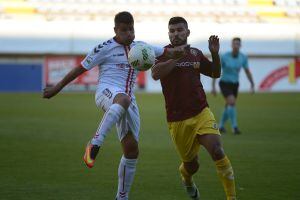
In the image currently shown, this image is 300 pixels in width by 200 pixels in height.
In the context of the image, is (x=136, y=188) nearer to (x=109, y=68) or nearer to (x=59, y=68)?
(x=109, y=68)

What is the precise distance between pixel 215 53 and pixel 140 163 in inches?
158

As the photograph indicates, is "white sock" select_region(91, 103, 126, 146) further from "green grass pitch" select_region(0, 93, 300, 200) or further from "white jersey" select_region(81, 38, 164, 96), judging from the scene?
"green grass pitch" select_region(0, 93, 300, 200)

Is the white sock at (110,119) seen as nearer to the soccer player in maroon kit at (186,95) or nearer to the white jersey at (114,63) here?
the white jersey at (114,63)

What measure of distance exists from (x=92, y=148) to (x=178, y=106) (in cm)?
121

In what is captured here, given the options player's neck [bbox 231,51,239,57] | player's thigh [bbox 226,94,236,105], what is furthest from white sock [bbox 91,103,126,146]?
player's neck [bbox 231,51,239,57]

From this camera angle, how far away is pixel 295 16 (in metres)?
48.6

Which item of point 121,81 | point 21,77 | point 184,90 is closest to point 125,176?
point 121,81

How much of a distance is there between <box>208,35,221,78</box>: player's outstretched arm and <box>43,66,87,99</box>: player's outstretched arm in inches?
56.9

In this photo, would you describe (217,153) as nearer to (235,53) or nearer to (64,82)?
(64,82)

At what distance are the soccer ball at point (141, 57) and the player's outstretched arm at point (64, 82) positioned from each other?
1.95 ft

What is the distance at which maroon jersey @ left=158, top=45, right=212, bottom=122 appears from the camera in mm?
7188

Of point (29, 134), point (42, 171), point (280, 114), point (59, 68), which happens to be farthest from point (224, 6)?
point (42, 171)

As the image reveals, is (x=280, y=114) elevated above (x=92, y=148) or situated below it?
below

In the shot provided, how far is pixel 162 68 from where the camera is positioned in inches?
274
